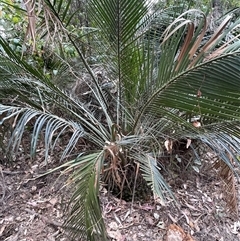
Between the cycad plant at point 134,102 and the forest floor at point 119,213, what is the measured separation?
0.61 ft

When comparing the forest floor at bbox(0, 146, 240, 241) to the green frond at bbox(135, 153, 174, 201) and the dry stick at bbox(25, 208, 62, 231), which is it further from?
the green frond at bbox(135, 153, 174, 201)

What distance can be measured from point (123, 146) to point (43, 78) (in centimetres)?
53

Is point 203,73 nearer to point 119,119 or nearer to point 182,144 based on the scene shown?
point 119,119

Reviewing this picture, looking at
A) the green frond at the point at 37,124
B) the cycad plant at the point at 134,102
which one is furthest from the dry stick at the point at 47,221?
the green frond at the point at 37,124

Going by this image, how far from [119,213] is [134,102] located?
0.59 m

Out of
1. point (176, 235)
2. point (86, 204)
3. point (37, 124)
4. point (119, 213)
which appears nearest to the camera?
point (86, 204)

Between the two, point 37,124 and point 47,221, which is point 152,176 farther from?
point 47,221

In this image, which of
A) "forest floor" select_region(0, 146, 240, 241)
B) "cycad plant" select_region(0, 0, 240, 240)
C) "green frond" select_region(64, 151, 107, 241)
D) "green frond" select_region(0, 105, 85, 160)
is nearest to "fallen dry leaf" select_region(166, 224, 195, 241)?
"forest floor" select_region(0, 146, 240, 241)

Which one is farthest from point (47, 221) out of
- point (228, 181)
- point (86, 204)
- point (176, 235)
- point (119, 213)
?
point (228, 181)

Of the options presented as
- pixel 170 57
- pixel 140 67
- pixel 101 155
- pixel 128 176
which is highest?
pixel 170 57

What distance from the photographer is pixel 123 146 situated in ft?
4.43

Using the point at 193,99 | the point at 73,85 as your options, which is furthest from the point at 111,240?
the point at 73,85

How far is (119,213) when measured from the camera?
157 cm

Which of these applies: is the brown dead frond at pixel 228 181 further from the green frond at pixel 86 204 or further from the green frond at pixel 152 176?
the green frond at pixel 86 204
